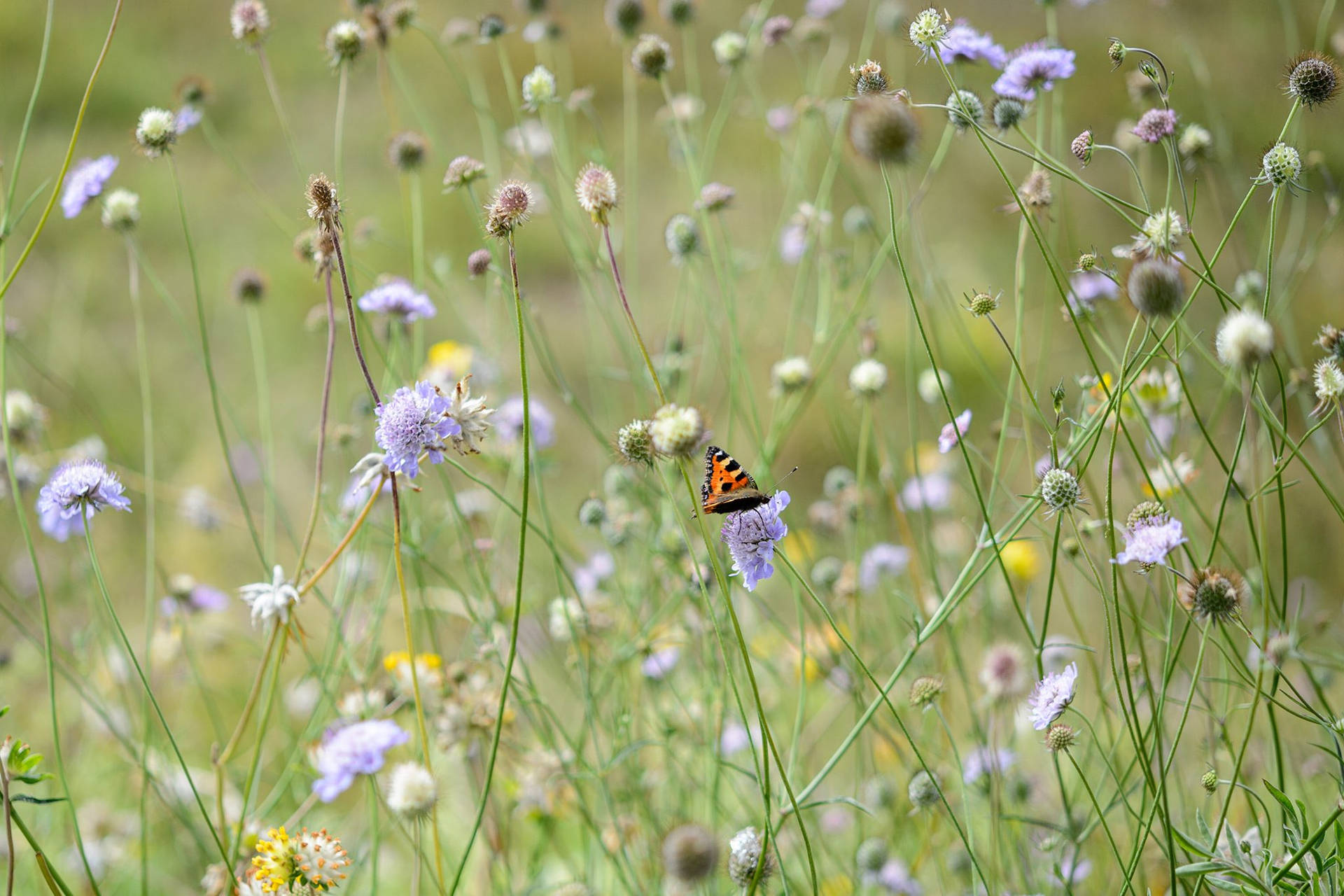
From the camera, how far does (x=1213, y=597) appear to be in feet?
2.79

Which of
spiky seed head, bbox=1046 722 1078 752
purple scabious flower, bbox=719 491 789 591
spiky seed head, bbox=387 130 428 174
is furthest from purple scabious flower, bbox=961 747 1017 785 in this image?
spiky seed head, bbox=387 130 428 174

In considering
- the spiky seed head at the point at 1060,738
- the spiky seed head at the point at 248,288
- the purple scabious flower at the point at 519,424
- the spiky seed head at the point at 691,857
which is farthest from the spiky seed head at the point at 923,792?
the spiky seed head at the point at 248,288

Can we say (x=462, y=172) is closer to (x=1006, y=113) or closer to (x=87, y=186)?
(x=87, y=186)

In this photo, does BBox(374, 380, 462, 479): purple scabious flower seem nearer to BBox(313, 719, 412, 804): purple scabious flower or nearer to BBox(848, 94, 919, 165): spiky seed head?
BBox(313, 719, 412, 804): purple scabious flower

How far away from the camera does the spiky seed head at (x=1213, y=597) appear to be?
2.79ft

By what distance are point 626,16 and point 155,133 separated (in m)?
0.87

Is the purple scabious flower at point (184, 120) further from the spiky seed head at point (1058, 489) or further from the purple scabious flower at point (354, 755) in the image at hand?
the spiky seed head at point (1058, 489)

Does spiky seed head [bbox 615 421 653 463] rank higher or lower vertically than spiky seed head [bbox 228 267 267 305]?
lower

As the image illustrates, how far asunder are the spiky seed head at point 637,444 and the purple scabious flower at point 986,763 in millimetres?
604

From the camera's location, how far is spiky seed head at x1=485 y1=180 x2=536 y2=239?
2.74 ft

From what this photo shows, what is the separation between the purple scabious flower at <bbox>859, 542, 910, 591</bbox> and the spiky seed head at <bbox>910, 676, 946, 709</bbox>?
557 mm

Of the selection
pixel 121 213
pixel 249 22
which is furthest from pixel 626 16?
pixel 121 213

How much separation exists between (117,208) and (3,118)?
339 cm

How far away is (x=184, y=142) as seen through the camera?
416 centimetres
